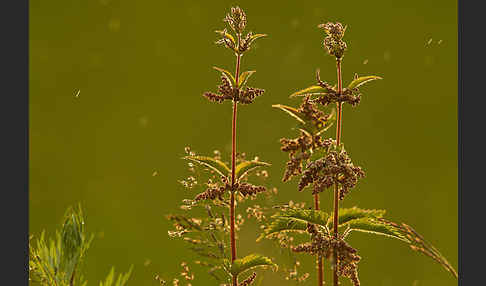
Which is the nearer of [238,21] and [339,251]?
[339,251]

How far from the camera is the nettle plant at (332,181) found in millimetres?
1004

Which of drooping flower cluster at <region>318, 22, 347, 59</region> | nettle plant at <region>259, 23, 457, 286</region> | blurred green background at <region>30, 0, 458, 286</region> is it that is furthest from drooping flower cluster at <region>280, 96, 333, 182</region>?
blurred green background at <region>30, 0, 458, 286</region>

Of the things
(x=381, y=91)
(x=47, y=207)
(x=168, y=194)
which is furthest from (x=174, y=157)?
(x=381, y=91)

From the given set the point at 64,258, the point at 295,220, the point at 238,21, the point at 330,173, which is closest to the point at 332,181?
the point at 330,173

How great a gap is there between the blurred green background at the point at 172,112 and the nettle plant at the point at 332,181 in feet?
1.20

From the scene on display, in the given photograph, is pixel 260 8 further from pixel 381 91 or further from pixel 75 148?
pixel 75 148

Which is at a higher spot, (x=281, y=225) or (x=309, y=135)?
(x=309, y=135)

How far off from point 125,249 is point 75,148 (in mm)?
315

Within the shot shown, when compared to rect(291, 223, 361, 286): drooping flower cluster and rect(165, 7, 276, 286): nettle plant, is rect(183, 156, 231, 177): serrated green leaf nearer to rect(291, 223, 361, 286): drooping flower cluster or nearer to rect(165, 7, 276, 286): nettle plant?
rect(165, 7, 276, 286): nettle plant

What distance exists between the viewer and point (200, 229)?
1.21 m

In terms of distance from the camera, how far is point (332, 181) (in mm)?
987

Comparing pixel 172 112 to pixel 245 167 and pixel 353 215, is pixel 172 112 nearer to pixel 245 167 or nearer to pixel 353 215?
pixel 245 167

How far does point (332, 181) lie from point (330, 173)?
0.02 m

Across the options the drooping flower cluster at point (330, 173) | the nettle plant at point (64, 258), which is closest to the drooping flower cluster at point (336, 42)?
the drooping flower cluster at point (330, 173)
